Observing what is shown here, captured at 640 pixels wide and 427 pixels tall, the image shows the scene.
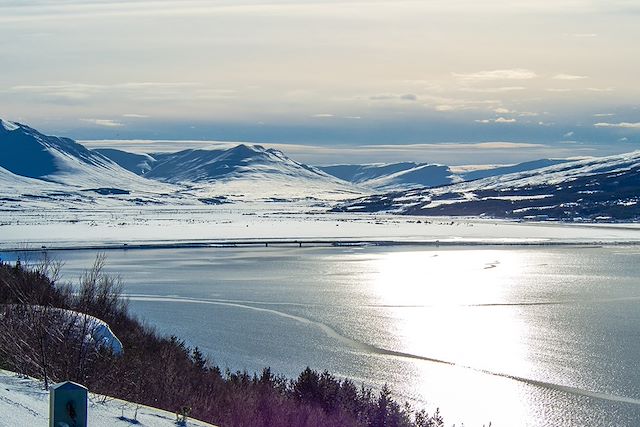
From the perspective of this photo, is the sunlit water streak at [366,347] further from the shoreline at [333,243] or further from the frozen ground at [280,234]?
the shoreline at [333,243]

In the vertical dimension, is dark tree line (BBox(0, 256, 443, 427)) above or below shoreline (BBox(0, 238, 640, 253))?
above

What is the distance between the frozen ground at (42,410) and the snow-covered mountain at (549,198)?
118 metres

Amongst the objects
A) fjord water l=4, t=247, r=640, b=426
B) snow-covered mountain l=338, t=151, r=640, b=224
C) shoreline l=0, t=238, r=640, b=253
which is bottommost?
shoreline l=0, t=238, r=640, b=253

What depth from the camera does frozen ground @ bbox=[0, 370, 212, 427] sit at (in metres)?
6.69

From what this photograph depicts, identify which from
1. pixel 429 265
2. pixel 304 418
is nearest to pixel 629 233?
pixel 429 265

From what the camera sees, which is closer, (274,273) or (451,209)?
(274,273)

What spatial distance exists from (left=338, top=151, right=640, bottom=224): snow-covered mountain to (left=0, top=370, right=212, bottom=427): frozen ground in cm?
11837

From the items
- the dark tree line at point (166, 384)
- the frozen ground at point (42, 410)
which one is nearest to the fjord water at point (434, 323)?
the dark tree line at point (166, 384)

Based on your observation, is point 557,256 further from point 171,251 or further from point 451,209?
point 451,209

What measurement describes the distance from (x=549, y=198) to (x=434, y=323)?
120 m

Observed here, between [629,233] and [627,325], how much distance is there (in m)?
62.8

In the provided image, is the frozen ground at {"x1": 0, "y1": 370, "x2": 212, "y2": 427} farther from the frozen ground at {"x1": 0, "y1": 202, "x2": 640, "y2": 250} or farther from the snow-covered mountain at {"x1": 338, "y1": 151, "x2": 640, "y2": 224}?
the snow-covered mountain at {"x1": 338, "y1": 151, "x2": 640, "y2": 224}

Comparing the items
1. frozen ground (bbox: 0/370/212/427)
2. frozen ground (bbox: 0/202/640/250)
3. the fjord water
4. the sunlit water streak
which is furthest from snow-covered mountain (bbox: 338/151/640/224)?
frozen ground (bbox: 0/370/212/427)

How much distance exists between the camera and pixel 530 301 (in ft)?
122
